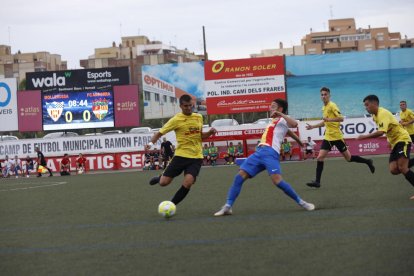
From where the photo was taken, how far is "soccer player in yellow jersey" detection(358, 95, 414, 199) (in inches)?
472

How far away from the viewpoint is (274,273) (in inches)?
249

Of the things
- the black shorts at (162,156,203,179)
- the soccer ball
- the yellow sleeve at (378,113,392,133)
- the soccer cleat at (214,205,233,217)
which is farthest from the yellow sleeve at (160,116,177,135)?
the yellow sleeve at (378,113,392,133)

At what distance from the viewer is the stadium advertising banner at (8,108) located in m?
44.5

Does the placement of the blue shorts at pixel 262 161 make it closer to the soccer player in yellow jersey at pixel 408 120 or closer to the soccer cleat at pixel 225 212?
the soccer cleat at pixel 225 212

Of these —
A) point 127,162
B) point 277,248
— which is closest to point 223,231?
point 277,248

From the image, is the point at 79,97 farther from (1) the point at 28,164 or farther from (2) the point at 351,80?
(2) the point at 351,80

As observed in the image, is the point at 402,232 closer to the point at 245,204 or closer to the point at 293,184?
the point at 245,204

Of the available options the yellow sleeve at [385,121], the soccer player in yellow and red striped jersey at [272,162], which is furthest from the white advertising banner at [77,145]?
the soccer player in yellow and red striped jersey at [272,162]

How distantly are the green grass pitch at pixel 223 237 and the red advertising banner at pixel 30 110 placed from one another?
29766 millimetres

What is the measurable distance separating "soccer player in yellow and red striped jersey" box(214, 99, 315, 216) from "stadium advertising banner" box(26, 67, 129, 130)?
106ft

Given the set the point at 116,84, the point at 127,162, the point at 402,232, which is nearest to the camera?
the point at 402,232

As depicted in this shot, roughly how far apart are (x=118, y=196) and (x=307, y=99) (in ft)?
90.1

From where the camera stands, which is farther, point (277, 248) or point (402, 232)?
point (402, 232)

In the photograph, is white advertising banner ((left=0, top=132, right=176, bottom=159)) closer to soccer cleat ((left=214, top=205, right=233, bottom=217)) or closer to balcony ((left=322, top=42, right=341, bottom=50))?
soccer cleat ((left=214, top=205, right=233, bottom=217))
